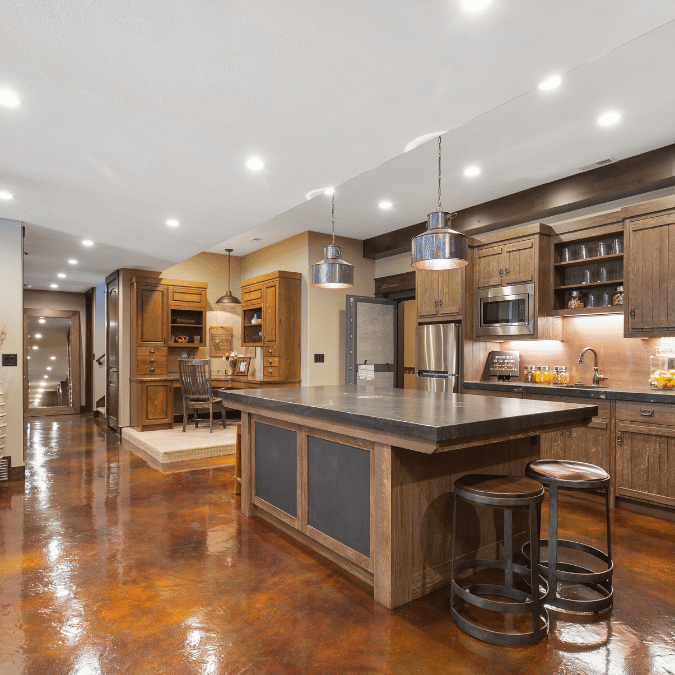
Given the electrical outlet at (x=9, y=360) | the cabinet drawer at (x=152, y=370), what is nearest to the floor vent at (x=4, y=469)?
the electrical outlet at (x=9, y=360)

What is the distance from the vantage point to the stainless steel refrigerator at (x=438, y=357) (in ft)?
17.9

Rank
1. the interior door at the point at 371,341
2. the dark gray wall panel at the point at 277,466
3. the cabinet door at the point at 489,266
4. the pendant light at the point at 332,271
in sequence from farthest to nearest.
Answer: the interior door at the point at 371,341 → the cabinet door at the point at 489,266 → the pendant light at the point at 332,271 → the dark gray wall panel at the point at 277,466

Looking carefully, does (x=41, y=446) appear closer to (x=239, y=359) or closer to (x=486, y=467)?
(x=239, y=359)

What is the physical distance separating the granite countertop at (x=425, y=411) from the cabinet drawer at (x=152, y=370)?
447 cm

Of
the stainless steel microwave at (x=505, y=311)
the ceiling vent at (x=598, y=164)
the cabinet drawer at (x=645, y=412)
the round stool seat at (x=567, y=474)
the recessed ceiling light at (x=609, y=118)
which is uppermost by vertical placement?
the recessed ceiling light at (x=609, y=118)

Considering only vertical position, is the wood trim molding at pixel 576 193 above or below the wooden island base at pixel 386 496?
above

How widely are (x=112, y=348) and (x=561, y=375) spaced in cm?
696

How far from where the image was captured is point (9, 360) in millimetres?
4930

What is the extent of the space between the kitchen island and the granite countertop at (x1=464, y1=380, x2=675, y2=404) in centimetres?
127

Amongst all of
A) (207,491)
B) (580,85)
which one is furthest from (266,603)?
(580,85)

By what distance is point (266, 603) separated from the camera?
7.80 ft

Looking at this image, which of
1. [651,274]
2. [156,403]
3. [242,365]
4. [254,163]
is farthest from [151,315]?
[651,274]

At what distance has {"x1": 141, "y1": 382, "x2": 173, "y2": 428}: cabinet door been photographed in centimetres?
710

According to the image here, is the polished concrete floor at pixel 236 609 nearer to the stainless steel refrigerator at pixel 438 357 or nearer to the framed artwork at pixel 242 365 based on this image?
the stainless steel refrigerator at pixel 438 357
